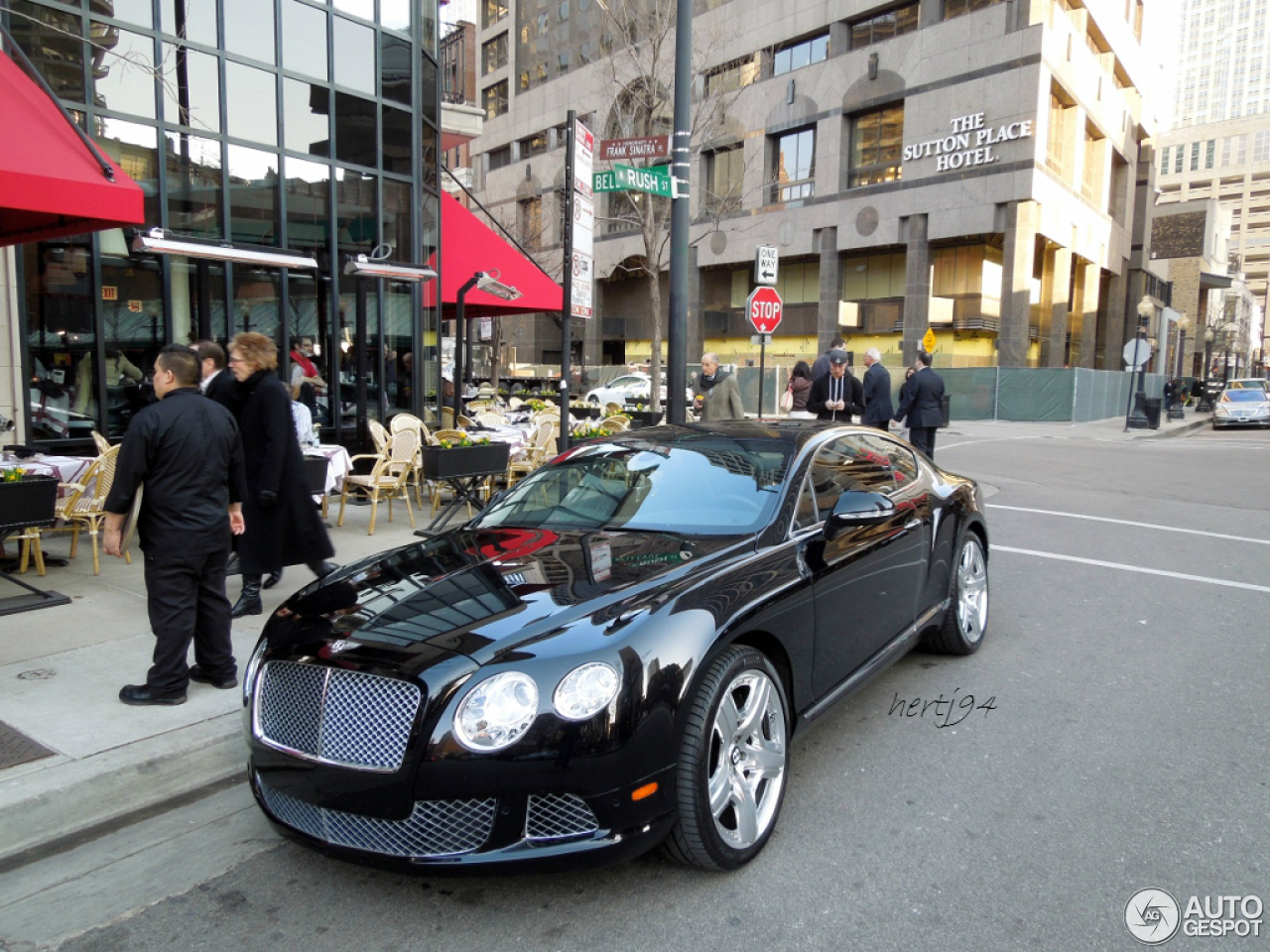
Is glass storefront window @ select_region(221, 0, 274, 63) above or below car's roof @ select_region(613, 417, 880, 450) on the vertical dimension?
above

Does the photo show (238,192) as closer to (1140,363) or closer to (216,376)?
(216,376)

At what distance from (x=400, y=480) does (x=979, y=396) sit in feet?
88.4

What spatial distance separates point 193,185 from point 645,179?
547 cm

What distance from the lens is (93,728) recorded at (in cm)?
414

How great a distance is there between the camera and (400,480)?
9422mm

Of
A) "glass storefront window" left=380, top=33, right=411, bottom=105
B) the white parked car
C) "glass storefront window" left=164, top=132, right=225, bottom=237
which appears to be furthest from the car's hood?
the white parked car

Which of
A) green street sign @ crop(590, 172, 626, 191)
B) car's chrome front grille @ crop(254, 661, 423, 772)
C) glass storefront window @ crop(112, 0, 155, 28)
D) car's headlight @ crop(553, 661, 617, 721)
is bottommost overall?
car's chrome front grille @ crop(254, 661, 423, 772)

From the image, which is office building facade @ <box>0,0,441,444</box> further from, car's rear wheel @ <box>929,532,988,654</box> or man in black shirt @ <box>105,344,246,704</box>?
car's rear wheel @ <box>929,532,988,654</box>

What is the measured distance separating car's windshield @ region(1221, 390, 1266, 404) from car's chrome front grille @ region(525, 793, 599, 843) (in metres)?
34.0

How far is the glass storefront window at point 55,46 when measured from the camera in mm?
9281

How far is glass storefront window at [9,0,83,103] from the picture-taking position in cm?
928

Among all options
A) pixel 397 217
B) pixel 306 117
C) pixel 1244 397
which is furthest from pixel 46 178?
pixel 1244 397

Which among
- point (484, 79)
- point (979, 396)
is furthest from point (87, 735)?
point (484, 79)

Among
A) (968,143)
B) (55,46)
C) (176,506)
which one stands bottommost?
(176,506)
